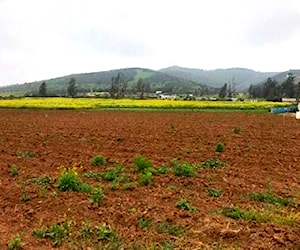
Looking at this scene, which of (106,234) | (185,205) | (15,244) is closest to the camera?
(15,244)

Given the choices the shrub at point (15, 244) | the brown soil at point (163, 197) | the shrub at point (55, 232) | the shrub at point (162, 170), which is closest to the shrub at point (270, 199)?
the brown soil at point (163, 197)

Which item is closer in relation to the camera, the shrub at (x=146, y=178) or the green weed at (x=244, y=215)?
the green weed at (x=244, y=215)

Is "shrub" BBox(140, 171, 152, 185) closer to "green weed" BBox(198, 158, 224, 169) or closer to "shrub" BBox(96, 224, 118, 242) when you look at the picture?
"green weed" BBox(198, 158, 224, 169)

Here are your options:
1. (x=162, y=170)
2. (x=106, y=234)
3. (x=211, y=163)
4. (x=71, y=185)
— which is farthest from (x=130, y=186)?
(x=211, y=163)

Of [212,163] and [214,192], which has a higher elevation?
[214,192]

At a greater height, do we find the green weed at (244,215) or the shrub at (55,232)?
the shrub at (55,232)

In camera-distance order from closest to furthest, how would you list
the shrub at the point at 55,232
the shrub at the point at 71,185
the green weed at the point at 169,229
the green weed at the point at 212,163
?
the shrub at the point at 55,232
the green weed at the point at 169,229
the shrub at the point at 71,185
the green weed at the point at 212,163

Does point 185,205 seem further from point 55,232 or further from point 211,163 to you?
point 211,163

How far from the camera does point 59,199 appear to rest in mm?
9492

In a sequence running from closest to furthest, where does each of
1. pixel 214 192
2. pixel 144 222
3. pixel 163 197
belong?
pixel 144 222 < pixel 163 197 < pixel 214 192

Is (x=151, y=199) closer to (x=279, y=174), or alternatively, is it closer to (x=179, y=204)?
(x=179, y=204)

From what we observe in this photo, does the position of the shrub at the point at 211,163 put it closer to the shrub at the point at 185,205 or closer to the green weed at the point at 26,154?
the shrub at the point at 185,205

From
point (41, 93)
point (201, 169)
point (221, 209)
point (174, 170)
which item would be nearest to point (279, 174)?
point (201, 169)

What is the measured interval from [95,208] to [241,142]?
13827 mm
